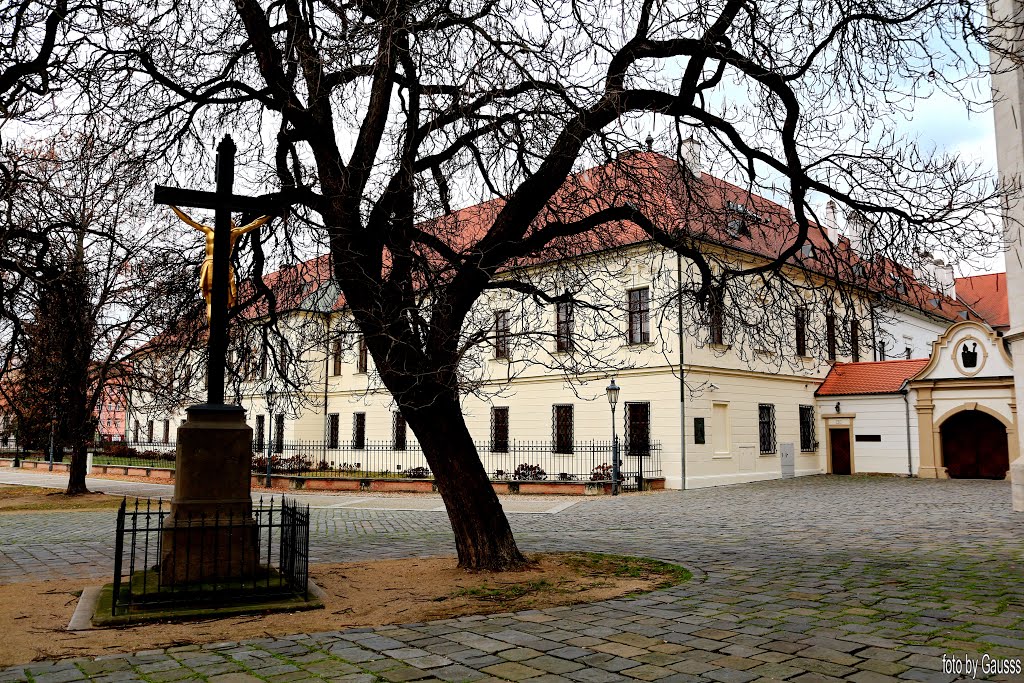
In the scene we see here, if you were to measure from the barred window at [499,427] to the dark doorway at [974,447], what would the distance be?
53.9 ft

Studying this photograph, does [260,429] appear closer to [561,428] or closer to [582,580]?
[561,428]

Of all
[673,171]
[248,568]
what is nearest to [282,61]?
[673,171]

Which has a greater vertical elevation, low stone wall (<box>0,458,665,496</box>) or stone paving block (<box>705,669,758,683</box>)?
stone paving block (<box>705,669,758,683</box>)

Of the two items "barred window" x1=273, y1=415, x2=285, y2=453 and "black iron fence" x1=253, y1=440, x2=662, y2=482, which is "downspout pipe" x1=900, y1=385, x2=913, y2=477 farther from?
"barred window" x1=273, y1=415, x2=285, y2=453

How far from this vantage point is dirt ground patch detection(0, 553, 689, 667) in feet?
19.6

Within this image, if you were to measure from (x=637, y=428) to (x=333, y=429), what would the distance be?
19448 mm

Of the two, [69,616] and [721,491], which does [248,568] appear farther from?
[721,491]

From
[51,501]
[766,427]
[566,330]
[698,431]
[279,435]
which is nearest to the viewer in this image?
[566,330]

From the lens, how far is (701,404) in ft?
84.9

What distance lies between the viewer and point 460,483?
9078mm

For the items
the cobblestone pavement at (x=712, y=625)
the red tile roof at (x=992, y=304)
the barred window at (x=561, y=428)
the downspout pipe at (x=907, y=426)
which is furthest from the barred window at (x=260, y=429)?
the red tile roof at (x=992, y=304)

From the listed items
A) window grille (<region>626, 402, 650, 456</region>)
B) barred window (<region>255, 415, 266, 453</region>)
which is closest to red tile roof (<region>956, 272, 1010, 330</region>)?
window grille (<region>626, 402, 650, 456</region>)

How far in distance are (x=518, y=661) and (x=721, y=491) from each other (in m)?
19.6

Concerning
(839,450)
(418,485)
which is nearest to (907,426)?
(839,450)
